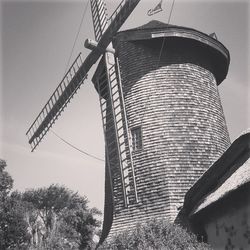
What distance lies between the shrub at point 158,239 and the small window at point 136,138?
296 cm

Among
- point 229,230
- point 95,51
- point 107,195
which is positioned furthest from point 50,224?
point 229,230

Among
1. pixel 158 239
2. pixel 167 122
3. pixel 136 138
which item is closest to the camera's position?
pixel 158 239

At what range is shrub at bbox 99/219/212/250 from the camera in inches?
397

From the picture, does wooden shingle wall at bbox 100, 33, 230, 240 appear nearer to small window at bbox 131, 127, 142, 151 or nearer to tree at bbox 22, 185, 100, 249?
small window at bbox 131, 127, 142, 151

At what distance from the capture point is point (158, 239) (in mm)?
10203

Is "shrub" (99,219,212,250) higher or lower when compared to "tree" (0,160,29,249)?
lower

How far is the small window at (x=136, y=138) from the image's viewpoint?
13.2 m

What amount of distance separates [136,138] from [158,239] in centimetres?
409

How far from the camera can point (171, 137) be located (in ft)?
42.3

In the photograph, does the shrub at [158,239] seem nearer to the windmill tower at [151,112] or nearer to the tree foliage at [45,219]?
the windmill tower at [151,112]

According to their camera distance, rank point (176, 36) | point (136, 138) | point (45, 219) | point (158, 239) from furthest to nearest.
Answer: point (45, 219) → point (176, 36) → point (136, 138) → point (158, 239)

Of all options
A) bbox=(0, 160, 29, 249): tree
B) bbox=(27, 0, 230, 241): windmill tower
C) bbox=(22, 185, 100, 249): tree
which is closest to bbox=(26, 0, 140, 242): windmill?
bbox=(27, 0, 230, 241): windmill tower

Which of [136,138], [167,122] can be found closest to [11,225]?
[136,138]

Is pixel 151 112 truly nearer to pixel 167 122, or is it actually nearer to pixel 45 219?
pixel 167 122
